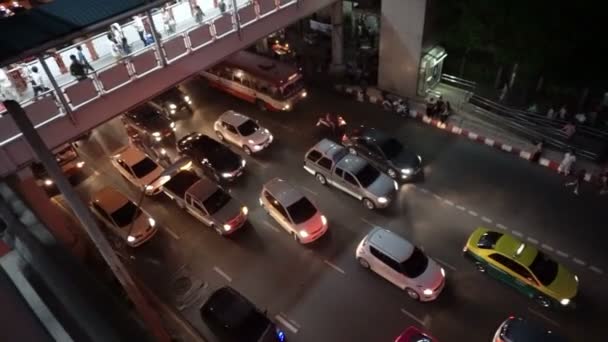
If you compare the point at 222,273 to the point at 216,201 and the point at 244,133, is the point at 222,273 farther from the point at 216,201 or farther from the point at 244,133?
the point at 244,133

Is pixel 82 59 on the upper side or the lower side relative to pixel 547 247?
upper

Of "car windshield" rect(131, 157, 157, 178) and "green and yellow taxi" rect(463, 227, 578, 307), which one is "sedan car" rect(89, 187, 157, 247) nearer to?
"car windshield" rect(131, 157, 157, 178)

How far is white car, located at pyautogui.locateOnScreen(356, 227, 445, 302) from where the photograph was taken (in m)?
13.2

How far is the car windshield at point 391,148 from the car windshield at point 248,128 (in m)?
6.13

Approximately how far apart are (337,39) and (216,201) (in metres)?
12.5

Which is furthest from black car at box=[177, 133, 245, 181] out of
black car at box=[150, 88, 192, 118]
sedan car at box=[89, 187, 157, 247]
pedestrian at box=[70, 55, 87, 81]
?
pedestrian at box=[70, 55, 87, 81]

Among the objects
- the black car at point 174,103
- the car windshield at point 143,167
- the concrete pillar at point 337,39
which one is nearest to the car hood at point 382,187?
the car windshield at point 143,167

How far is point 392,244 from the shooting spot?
1371 centimetres

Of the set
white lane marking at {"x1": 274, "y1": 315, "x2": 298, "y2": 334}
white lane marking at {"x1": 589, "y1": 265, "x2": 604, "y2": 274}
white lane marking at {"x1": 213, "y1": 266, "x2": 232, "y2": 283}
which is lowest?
white lane marking at {"x1": 274, "y1": 315, "x2": 298, "y2": 334}

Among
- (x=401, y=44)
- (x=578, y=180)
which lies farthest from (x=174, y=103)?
(x=578, y=180)

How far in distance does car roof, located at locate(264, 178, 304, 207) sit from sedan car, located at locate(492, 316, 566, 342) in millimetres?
7855

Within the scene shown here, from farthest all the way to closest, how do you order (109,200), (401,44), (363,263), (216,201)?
(401,44)
(109,200)
(216,201)
(363,263)

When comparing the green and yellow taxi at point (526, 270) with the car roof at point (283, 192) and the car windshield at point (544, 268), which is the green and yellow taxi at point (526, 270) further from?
the car roof at point (283, 192)

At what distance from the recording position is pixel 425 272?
13.3 meters
